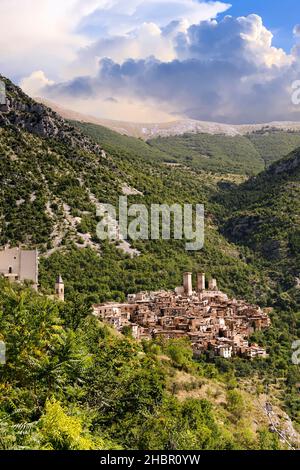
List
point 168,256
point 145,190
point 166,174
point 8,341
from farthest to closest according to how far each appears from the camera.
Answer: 1. point 166,174
2. point 145,190
3. point 168,256
4. point 8,341

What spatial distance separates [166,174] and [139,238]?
119ft

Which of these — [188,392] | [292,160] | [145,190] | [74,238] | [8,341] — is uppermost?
[292,160]

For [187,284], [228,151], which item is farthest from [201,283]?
[228,151]

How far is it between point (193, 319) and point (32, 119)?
35.3 m

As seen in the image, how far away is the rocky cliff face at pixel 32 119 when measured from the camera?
67.4 meters

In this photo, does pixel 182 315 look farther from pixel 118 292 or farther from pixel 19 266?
pixel 19 266

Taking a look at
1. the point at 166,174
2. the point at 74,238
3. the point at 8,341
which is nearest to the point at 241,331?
the point at 74,238

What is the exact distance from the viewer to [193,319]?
44.2 meters

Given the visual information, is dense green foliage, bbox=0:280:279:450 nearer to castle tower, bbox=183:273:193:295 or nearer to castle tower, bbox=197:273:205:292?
castle tower, bbox=183:273:193:295

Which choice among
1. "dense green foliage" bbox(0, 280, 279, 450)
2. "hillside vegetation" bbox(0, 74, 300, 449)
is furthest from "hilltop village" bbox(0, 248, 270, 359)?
"dense green foliage" bbox(0, 280, 279, 450)
